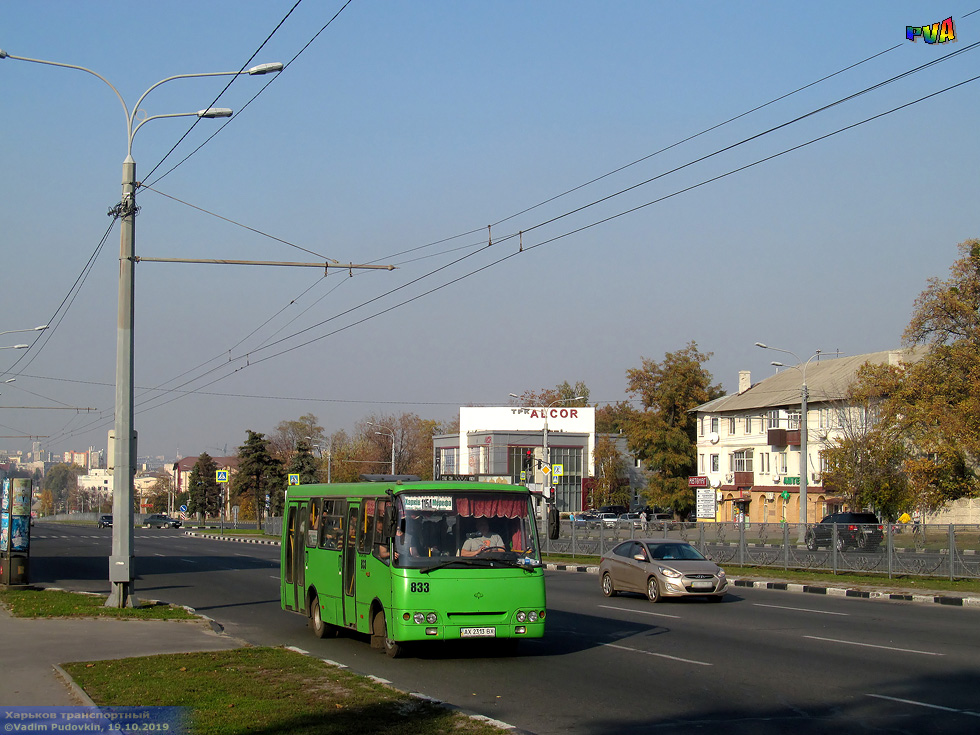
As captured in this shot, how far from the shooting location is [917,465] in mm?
46906

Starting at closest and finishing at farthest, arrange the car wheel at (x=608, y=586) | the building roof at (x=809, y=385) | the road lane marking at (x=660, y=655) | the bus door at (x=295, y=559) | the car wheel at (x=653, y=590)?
the road lane marking at (x=660, y=655), the bus door at (x=295, y=559), the car wheel at (x=653, y=590), the car wheel at (x=608, y=586), the building roof at (x=809, y=385)

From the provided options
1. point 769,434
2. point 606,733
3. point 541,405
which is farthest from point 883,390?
point 541,405

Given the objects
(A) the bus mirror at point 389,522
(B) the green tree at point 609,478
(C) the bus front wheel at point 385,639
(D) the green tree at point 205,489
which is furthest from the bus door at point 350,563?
(D) the green tree at point 205,489

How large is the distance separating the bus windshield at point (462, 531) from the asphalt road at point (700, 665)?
52.3 inches

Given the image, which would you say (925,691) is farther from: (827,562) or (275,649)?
(827,562)

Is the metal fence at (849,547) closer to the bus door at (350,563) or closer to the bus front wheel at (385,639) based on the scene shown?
the bus door at (350,563)

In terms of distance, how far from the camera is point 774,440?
70.8 meters

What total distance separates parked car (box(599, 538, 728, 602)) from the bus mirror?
10.4 metres

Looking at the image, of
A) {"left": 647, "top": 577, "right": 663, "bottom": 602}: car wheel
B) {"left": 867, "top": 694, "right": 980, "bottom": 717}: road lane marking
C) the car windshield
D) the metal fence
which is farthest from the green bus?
the metal fence

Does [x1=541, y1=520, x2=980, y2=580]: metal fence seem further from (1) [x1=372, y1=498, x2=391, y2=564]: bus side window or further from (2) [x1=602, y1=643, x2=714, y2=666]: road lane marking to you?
(1) [x1=372, y1=498, x2=391, y2=564]: bus side window

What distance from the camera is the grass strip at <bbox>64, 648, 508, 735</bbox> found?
27.8ft

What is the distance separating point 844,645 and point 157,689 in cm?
974

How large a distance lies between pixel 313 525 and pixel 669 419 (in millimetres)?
72920

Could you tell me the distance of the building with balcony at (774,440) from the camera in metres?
68.1
